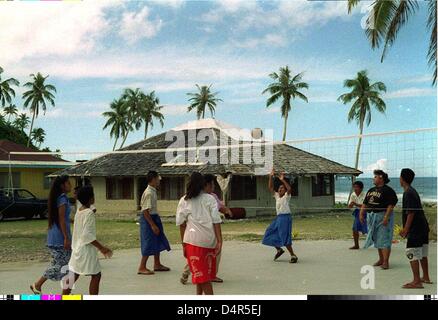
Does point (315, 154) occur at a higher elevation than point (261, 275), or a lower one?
higher

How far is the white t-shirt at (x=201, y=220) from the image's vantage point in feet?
16.6

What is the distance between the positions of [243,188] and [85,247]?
1289 cm

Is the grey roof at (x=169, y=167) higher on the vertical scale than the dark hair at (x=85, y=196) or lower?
higher

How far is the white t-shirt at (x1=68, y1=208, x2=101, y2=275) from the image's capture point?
5305 millimetres

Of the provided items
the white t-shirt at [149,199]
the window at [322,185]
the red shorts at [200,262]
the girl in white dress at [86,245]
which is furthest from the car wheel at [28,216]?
the red shorts at [200,262]

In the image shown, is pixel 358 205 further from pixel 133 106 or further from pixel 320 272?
pixel 133 106

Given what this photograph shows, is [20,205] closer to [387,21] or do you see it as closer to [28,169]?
[28,169]

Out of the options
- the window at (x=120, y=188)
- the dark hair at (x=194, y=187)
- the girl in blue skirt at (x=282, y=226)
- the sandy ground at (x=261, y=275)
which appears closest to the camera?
the dark hair at (x=194, y=187)

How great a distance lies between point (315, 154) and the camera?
18.1m

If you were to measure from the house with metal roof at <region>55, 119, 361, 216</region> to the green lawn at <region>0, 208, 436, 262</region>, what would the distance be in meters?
0.69

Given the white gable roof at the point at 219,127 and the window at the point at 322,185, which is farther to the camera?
the window at the point at 322,185

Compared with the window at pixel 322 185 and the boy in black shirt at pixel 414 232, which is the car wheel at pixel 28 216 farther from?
the boy in black shirt at pixel 414 232

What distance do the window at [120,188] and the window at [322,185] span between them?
6.07 m

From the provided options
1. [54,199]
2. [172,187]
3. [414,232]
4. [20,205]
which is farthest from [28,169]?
[414,232]
